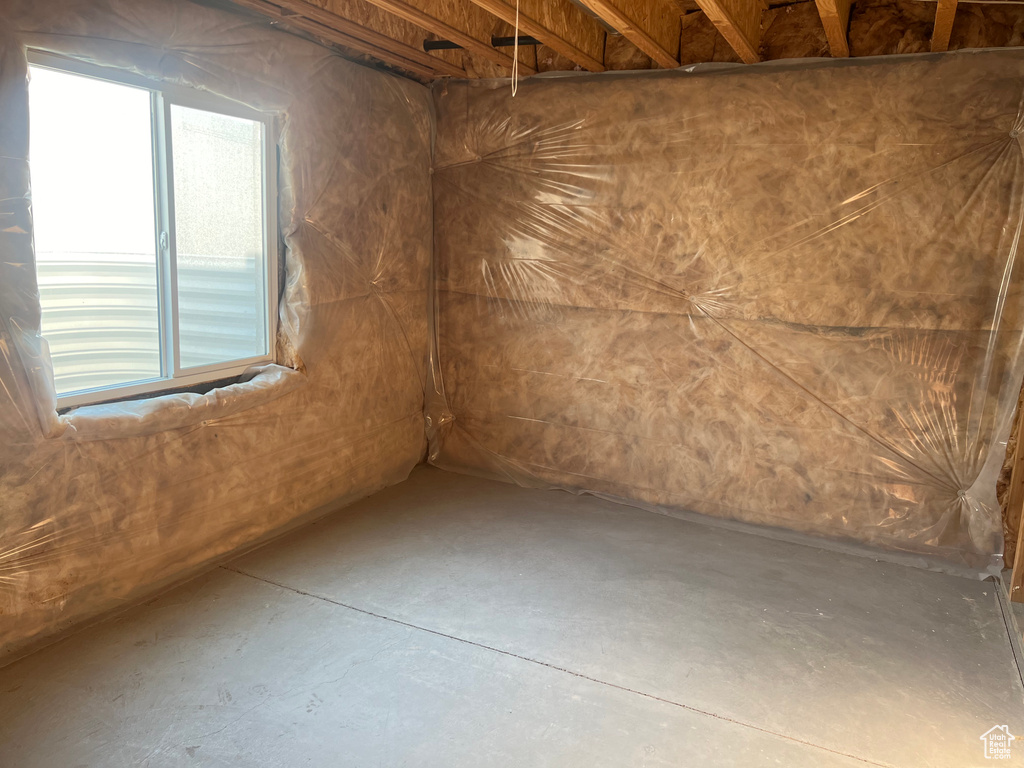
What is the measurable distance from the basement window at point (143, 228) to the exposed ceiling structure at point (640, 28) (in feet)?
1.80

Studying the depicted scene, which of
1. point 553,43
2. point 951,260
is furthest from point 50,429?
point 951,260

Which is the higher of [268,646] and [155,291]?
[155,291]

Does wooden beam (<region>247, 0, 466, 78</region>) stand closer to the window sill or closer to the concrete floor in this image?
the window sill

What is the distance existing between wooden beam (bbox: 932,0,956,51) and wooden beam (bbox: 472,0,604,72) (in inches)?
55.5

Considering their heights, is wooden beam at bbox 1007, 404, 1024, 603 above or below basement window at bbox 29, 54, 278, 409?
below

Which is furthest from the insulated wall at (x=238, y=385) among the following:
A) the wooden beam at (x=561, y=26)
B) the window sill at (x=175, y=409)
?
the wooden beam at (x=561, y=26)

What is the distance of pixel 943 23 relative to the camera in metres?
2.73

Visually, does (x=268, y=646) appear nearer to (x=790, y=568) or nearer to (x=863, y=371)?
(x=790, y=568)

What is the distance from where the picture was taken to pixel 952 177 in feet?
10.0

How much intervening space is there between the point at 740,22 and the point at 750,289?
3.76ft

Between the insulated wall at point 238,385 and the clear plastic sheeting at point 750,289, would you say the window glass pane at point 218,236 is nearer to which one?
the insulated wall at point 238,385

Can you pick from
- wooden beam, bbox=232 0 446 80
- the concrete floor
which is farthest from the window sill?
wooden beam, bbox=232 0 446 80

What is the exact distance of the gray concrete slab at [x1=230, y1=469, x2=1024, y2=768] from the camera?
225 cm

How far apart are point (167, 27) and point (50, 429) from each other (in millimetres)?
1433
